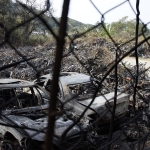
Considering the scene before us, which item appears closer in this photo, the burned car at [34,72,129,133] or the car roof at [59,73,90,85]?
the burned car at [34,72,129,133]

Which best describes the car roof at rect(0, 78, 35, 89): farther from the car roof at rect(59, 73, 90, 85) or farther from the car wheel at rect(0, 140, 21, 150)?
the car wheel at rect(0, 140, 21, 150)

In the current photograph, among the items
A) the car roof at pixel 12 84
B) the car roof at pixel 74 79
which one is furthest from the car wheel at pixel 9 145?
the car roof at pixel 74 79

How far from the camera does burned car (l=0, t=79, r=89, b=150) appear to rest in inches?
133

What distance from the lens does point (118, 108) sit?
4996mm

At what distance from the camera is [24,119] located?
152 inches

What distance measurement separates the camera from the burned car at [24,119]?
337 cm

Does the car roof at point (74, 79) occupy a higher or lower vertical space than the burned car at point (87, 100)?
higher

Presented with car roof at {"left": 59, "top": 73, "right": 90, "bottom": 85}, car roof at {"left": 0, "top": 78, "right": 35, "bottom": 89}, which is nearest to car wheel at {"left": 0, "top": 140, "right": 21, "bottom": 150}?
car roof at {"left": 0, "top": 78, "right": 35, "bottom": 89}

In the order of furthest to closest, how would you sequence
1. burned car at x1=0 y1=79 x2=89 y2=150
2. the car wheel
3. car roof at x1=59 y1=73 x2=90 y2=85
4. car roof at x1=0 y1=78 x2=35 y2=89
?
car roof at x1=59 y1=73 x2=90 y2=85 < car roof at x1=0 y1=78 x2=35 y2=89 < the car wheel < burned car at x1=0 y1=79 x2=89 y2=150

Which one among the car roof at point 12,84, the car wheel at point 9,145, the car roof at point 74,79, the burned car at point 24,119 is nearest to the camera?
the burned car at point 24,119

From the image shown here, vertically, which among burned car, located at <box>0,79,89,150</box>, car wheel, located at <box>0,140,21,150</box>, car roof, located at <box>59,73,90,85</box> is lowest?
car wheel, located at <box>0,140,21,150</box>

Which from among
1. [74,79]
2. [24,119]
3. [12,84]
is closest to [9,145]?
[24,119]

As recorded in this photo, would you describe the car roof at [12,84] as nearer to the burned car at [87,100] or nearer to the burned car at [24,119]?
the burned car at [24,119]

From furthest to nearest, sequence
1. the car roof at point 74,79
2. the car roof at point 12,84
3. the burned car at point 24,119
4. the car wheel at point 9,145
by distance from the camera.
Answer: the car roof at point 74,79 < the car roof at point 12,84 < the car wheel at point 9,145 < the burned car at point 24,119
